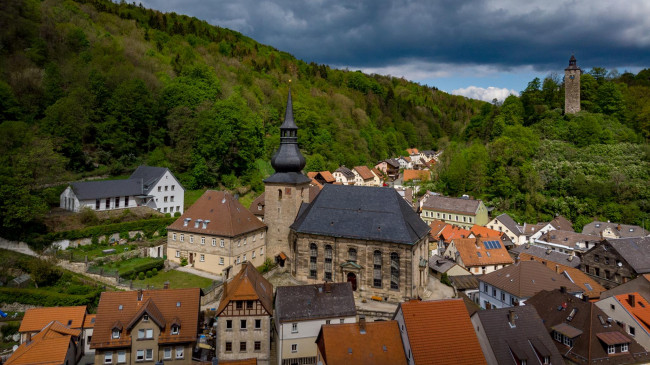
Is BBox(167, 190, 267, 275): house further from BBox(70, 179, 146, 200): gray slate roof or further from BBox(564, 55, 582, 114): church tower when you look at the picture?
BBox(564, 55, 582, 114): church tower

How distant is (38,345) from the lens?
78.3ft

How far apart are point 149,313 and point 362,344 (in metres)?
12.3

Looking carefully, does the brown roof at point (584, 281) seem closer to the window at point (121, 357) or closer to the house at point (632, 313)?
the house at point (632, 313)

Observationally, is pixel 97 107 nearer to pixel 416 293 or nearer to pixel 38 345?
pixel 38 345

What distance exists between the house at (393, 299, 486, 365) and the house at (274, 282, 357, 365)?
13.8ft

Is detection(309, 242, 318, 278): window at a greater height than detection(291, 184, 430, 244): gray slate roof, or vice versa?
detection(291, 184, 430, 244): gray slate roof

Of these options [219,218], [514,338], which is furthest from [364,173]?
[514,338]

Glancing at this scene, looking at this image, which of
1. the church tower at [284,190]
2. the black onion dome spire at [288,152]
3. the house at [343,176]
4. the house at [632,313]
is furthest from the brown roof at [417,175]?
the house at [632,313]

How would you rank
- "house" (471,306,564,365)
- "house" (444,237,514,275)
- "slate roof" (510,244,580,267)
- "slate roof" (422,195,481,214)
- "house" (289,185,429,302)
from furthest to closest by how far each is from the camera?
"slate roof" (422,195,481,214) < "house" (444,237,514,275) < "slate roof" (510,244,580,267) < "house" (289,185,429,302) < "house" (471,306,564,365)

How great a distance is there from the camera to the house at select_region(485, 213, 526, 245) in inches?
2502

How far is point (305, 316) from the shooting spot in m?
26.7

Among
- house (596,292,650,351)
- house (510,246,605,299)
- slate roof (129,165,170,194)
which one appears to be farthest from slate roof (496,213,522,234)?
slate roof (129,165,170,194)

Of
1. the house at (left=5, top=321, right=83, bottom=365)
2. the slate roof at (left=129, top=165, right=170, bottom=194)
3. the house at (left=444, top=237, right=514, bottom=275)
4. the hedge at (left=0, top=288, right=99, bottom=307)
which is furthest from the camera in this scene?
the house at (left=444, top=237, right=514, bottom=275)

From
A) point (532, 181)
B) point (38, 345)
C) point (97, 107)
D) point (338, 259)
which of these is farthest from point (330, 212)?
point (532, 181)
